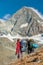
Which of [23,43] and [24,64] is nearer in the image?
[24,64]

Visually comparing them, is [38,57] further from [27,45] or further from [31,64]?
[27,45]

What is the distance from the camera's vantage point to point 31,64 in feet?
42.5

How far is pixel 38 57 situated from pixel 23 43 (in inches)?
254

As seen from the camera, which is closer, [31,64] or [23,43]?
[31,64]

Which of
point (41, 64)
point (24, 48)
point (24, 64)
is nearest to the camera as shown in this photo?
point (41, 64)

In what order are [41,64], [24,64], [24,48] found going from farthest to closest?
1. [24,48]
2. [24,64]
3. [41,64]

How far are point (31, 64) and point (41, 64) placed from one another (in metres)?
0.79

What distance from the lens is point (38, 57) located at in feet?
45.3

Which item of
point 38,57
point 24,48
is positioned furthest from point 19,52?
point 38,57

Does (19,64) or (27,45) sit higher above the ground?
(27,45)

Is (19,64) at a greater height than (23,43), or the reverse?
(23,43)

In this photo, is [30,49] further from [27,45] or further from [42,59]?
[42,59]

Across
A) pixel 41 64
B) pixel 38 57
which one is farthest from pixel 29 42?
pixel 41 64

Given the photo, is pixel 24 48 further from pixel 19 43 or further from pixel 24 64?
pixel 24 64
